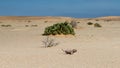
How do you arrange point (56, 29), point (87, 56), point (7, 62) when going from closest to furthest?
1. point (7, 62)
2. point (87, 56)
3. point (56, 29)

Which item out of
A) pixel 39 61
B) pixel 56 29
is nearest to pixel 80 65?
pixel 39 61

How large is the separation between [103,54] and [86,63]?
8.03 feet

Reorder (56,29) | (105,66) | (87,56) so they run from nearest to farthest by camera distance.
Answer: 1. (105,66)
2. (87,56)
3. (56,29)

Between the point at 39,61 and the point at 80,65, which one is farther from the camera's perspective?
the point at 39,61

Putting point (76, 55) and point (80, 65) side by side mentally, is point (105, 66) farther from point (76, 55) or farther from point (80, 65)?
point (76, 55)

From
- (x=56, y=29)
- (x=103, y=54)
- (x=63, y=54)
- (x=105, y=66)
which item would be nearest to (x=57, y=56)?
(x=63, y=54)

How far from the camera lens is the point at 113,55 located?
1380 cm

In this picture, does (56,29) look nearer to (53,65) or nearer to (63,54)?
(63,54)

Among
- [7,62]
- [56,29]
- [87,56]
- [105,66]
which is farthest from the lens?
[56,29]

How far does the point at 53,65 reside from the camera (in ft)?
37.9

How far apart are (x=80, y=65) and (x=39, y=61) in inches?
65.7

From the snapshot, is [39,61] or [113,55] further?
[113,55]

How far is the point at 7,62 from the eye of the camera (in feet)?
40.2

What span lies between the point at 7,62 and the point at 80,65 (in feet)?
8.34
